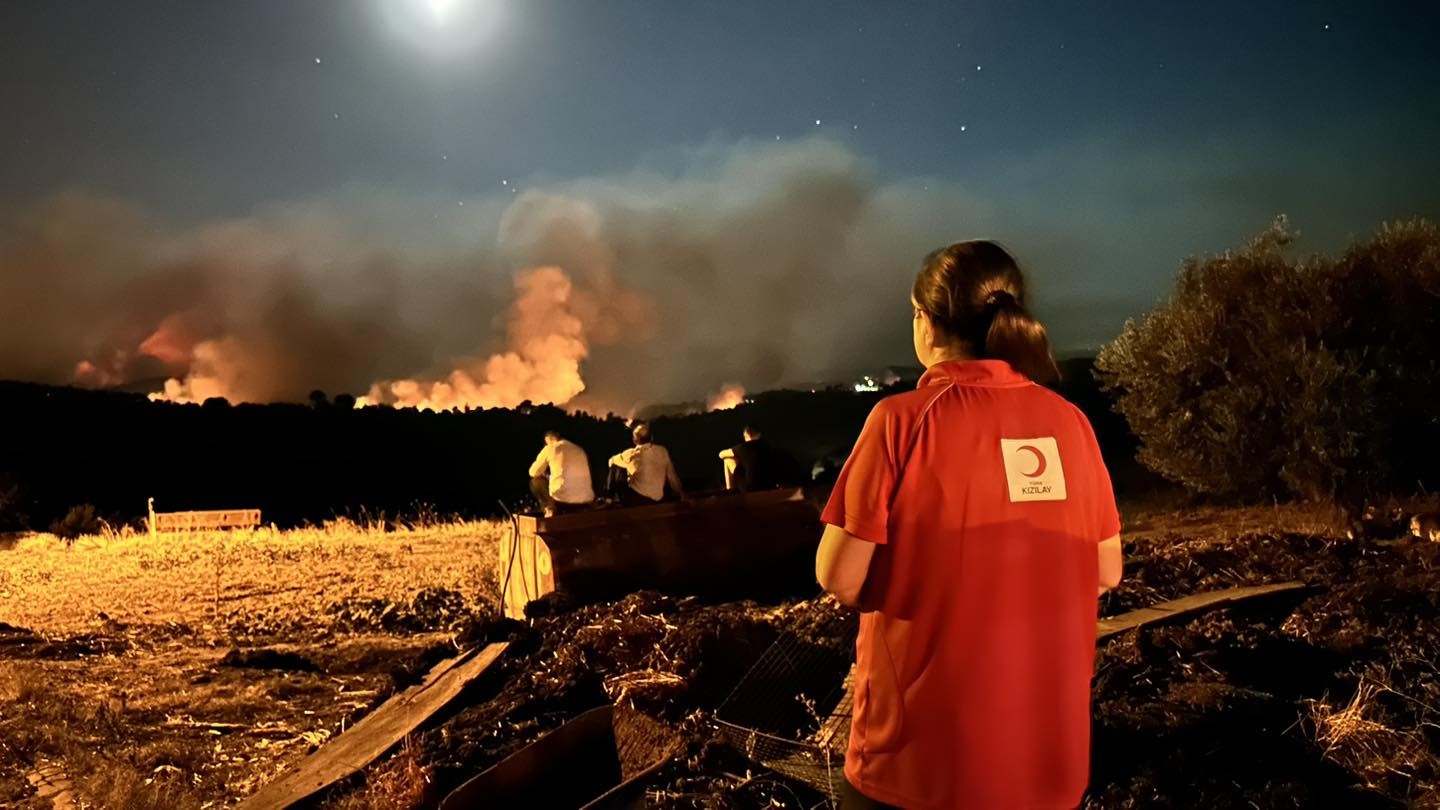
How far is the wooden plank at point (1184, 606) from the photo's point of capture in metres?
5.81

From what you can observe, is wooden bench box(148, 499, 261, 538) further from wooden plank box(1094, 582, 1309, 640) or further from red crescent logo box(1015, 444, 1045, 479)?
red crescent logo box(1015, 444, 1045, 479)

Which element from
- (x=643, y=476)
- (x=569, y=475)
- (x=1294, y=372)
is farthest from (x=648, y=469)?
(x=1294, y=372)

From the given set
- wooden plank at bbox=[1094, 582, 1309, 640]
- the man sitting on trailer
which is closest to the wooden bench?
the man sitting on trailer

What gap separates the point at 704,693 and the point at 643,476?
188 inches

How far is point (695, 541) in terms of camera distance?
908 centimetres

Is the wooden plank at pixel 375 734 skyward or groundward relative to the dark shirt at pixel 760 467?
groundward

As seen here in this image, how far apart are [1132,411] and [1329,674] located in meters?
11.7

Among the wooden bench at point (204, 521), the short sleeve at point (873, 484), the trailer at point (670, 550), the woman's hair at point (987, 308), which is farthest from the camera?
the wooden bench at point (204, 521)

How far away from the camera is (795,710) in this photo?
15.8 feet

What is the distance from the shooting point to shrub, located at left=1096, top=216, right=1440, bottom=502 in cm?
1344

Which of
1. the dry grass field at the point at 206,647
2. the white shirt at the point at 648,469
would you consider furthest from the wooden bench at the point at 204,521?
the white shirt at the point at 648,469

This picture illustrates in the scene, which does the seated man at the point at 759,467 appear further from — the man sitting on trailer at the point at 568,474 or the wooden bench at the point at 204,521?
the wooden bench at the point at 204,521

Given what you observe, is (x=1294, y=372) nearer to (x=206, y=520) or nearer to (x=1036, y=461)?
(x=1036, y=461)

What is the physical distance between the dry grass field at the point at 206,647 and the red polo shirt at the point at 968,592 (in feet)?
15.7
